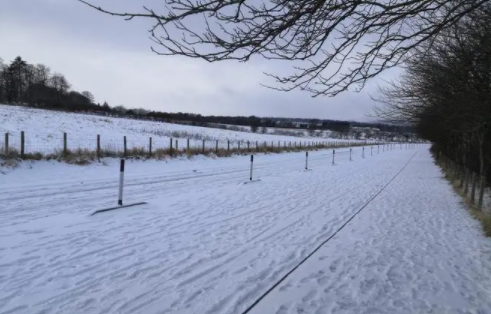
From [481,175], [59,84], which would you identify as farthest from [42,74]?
[481,175]

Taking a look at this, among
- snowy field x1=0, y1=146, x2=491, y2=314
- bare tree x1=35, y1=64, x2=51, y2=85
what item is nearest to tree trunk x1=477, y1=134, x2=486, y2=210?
snowy field x1=0, y1=146, x2=491, y2=314

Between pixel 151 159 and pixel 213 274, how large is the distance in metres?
18.4

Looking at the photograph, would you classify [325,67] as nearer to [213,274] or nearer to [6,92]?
[213,274]

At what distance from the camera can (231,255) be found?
6.48 metres

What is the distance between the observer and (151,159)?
23.2m

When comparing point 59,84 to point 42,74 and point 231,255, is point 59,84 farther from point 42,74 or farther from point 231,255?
point 231,255

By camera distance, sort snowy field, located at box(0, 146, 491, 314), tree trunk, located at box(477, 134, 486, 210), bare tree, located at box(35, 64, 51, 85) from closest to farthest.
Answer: snowy field, located at box(0, 146, 491, 314) → tree trunk, located at box(477, 134, 486, 210) → bare tree, located at box(35, 64, 51, 85)

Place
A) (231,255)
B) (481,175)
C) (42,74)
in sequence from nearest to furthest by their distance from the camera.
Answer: (231,255)
(481,175)
(42,74)

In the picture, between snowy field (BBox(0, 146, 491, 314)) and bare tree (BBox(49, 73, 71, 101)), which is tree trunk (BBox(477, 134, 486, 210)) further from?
bare tree (BBox(49, 73, 71, 101))

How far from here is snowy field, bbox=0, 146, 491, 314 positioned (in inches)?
187

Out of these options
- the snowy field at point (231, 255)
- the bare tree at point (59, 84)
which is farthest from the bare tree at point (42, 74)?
the snowy field at point (231, 255)

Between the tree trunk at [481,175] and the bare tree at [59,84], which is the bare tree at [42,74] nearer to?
the bare tree at [59,84]

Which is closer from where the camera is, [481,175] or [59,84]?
[481,175]

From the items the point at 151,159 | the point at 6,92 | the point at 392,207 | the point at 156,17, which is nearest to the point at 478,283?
the point at 156,17
